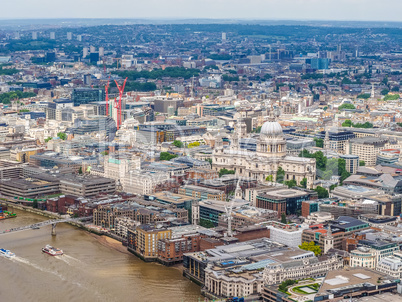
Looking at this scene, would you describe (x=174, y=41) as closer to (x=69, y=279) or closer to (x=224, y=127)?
(x=224, y=127)

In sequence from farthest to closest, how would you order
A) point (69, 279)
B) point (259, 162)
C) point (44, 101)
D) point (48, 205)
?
point (44, 101), point (259, 162), point (48, 205), point (69, 279)

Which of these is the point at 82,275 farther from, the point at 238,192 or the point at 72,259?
the point at 238,192

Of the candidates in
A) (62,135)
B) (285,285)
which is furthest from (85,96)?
(285,285)

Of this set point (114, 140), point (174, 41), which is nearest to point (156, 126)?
point (114, 140)

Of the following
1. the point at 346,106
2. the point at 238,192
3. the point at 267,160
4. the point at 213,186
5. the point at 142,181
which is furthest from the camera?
the point at 346,106

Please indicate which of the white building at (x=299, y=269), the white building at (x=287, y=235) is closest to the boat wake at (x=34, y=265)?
the white building at (x=299, y=269)

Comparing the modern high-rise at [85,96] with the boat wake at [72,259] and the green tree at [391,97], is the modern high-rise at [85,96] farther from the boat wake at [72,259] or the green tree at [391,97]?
the boat wake at [72,259]

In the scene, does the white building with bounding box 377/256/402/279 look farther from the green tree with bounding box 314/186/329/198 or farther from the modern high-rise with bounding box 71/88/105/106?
the modern high-rise with bounding box 71/88/105/106
